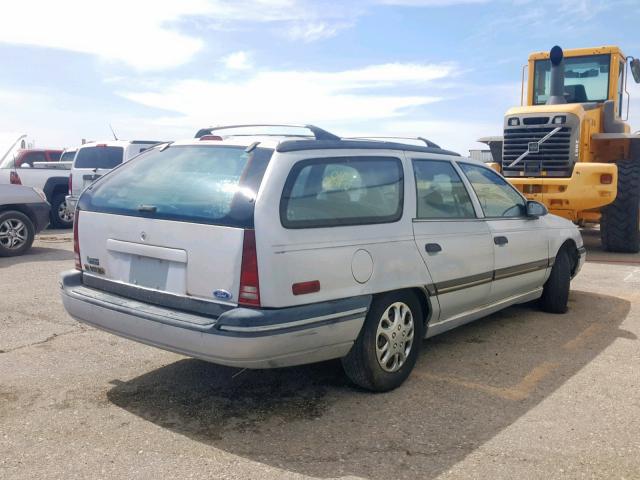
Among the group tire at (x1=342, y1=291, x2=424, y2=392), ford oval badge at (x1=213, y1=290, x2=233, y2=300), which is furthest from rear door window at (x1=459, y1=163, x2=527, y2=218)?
ford oval badge at (x1=213, y1=290, x2=233, y2=300)

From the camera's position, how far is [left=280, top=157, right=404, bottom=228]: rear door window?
11.9 feet

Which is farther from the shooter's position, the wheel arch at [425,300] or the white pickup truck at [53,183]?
the white pickup truck at [53,183]

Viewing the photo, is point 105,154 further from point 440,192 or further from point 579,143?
point 440,192

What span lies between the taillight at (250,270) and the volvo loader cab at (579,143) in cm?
715

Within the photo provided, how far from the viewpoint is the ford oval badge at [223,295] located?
3455 mm

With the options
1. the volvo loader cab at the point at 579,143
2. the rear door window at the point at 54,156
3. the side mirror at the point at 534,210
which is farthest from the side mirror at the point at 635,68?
the rear door window at the point at 54,156

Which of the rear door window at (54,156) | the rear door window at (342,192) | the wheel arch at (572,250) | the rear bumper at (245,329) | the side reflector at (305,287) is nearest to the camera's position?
the rear bumper at (245,329)

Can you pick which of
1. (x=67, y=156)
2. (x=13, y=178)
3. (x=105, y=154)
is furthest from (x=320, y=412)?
(x=67, y=156)

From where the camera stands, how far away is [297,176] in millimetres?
3686

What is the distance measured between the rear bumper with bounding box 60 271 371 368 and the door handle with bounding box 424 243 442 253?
2.50ft

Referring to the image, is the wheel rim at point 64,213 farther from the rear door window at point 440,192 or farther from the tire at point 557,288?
the rear door window at point 440,192

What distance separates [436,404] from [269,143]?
6.21 ft

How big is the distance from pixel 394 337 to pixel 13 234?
300 inches

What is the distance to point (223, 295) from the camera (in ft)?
11.4
